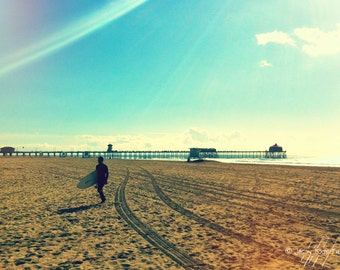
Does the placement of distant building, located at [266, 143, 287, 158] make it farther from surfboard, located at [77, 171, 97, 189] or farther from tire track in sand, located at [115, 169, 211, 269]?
tire track in sand, located at [115, 169, 211, 269]

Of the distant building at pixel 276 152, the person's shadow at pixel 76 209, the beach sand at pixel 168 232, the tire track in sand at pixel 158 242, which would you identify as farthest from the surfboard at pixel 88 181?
the distant building at pixel 276 152

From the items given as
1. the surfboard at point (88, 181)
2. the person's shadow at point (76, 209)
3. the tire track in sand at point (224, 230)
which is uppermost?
the surfboard at point (88, 181)

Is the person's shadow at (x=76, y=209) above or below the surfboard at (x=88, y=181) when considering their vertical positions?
below

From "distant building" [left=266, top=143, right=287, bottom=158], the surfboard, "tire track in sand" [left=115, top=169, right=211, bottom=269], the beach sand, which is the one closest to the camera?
"tire track in sand" [left=115, top=169, right=211, bottom=269]

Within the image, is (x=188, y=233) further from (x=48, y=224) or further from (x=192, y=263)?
(x=48, y=224)

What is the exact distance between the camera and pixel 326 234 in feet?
27.6

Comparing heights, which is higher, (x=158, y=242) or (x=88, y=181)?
(x=88, y=181)

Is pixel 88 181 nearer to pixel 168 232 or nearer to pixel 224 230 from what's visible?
pixel 168 232

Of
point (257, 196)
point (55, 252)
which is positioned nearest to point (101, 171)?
point (55, 252)

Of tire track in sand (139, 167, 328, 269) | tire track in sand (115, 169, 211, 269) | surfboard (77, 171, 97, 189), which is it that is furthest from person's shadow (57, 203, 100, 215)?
surfboard (77, 171, 97, 189)

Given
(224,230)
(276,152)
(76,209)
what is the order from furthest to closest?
1. (276,152)
2. (76,209)
3. (224,230)

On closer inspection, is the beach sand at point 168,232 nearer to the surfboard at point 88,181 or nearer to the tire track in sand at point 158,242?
the tire track in sand at point 158,242

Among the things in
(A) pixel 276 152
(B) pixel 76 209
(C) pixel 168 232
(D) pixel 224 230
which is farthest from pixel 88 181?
(A) pixel 276 152

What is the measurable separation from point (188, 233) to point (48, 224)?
435 cm
